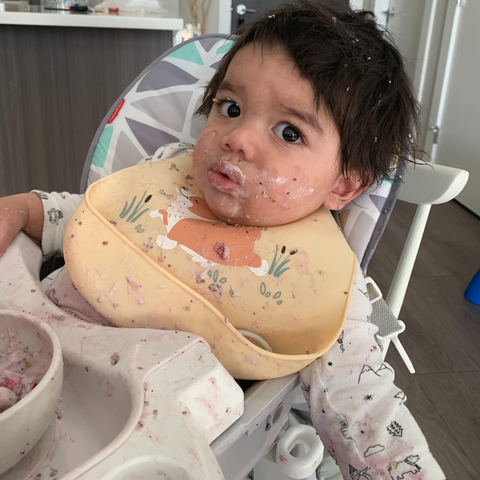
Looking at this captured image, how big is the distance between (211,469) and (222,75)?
1.94ft

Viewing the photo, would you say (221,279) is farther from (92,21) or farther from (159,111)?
(92,21)

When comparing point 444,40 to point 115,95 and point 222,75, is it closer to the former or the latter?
point 115,95

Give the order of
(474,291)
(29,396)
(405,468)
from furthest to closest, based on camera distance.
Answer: (474,291) → (405,468) → (29,396)

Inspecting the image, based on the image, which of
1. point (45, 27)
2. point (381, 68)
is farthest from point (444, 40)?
point (381, 68)

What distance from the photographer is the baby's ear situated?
2.31 ft

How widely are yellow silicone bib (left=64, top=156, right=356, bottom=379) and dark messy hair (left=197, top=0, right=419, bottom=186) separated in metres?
0.14

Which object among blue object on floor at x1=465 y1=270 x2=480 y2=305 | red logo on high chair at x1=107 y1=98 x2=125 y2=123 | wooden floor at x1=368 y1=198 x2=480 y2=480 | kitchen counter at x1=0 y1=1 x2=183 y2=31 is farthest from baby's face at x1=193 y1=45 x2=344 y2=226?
blue object on floor at x1=465 y1=270 x2=480 y2=305

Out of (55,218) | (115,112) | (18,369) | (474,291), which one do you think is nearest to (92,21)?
(115,112)

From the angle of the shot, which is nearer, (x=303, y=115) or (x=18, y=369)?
(x=18, y=369)

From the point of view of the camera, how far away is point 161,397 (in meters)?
→ 0.39

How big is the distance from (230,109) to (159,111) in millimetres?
334

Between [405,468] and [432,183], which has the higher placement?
[432,183]

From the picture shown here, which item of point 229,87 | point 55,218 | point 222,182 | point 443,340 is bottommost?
point 443,340

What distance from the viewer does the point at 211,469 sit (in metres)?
0.34
